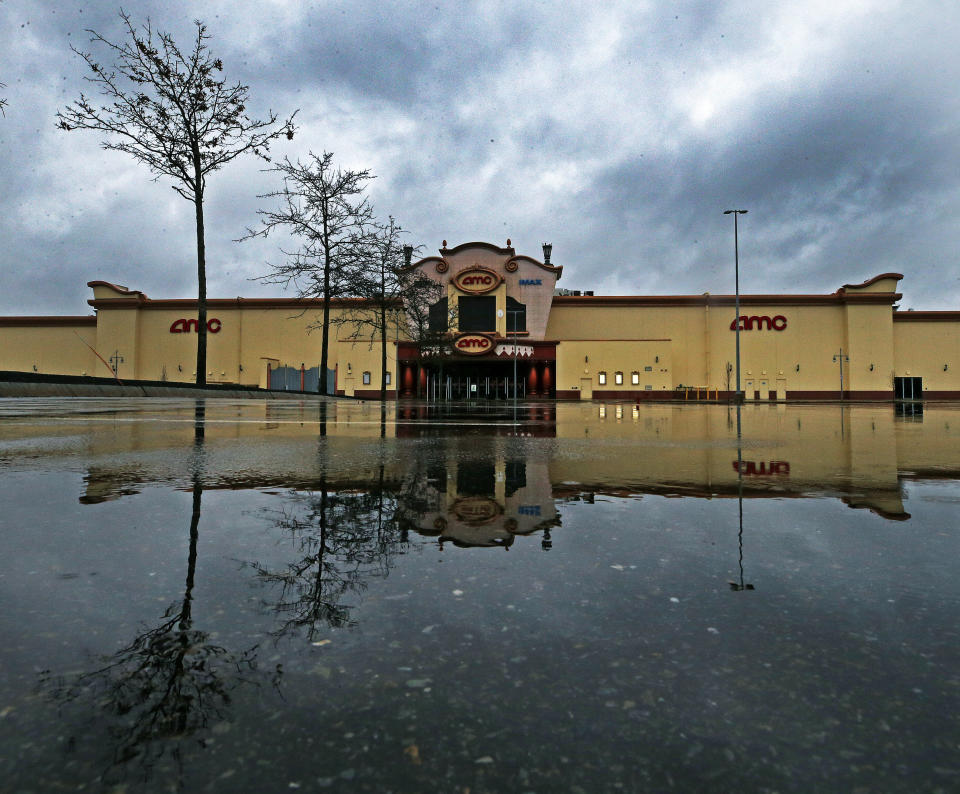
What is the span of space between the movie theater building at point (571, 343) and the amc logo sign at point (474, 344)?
0.73 metres

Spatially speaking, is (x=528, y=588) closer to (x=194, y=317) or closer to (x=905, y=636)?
(x=905, y=636)

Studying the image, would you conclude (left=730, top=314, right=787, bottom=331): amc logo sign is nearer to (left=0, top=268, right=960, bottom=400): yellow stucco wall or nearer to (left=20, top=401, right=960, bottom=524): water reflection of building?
(left=0, top=268, right=960, bottom=400): yellow stucco wall

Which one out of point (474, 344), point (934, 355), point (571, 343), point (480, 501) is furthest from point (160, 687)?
point (934, 355)

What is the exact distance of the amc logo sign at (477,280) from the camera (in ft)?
157

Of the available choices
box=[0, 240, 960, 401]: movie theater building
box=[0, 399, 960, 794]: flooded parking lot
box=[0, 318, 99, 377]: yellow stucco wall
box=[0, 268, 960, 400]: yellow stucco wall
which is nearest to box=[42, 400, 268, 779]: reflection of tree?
box=[0, 399, 960, 794]: flooded parking lot

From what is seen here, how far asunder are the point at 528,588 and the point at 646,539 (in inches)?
25.6

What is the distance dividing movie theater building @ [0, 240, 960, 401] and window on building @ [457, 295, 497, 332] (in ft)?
0.30

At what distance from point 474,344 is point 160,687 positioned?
4390 cm

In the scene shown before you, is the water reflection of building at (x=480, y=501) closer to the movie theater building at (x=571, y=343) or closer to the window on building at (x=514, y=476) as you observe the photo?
the window on building at (x=514, y=476)

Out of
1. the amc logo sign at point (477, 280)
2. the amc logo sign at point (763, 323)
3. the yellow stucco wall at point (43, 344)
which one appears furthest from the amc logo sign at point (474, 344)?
the yellow stucco wall at point (43, 344)

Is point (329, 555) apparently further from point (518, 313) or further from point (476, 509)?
point (518, 313)

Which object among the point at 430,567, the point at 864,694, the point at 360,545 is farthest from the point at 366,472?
the point at 864,694

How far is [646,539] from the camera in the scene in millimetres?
1910

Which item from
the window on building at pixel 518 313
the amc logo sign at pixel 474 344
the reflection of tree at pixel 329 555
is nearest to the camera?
the reflection of tree at pixel 329 555
